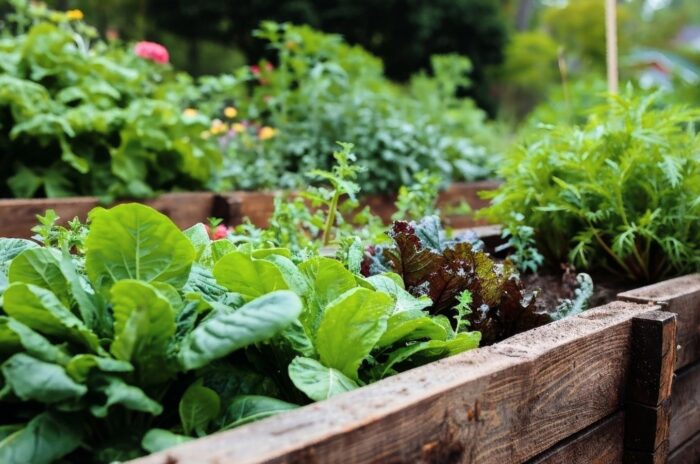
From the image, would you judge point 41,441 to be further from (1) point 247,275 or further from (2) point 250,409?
(1) point 247,275

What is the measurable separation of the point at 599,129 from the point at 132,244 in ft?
5.57

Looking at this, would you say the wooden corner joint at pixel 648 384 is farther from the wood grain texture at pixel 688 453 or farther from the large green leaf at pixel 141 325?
the large green leaf at pixel 141 325

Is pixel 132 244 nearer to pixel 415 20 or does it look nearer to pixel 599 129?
pixel 599 129

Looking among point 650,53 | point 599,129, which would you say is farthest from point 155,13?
point 599,129

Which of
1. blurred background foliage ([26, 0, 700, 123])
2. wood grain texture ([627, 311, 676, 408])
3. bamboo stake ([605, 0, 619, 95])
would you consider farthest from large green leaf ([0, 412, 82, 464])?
blurred background foliage ([26, 0, 700, 123])

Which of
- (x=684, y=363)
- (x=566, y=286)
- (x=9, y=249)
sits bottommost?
(x=684, y=363)

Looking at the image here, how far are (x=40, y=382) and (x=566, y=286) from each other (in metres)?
1.61

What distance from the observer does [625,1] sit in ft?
71.4

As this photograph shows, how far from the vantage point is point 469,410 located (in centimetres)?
101

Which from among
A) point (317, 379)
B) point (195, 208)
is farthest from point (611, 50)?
point (317, 379)

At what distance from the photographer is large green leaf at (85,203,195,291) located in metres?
1.03

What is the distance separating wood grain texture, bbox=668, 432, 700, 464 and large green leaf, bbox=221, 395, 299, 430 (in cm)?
129

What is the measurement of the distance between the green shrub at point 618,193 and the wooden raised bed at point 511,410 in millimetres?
523

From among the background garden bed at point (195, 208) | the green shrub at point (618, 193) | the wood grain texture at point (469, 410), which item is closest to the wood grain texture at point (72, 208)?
the background garden bed at point (195, 208)
